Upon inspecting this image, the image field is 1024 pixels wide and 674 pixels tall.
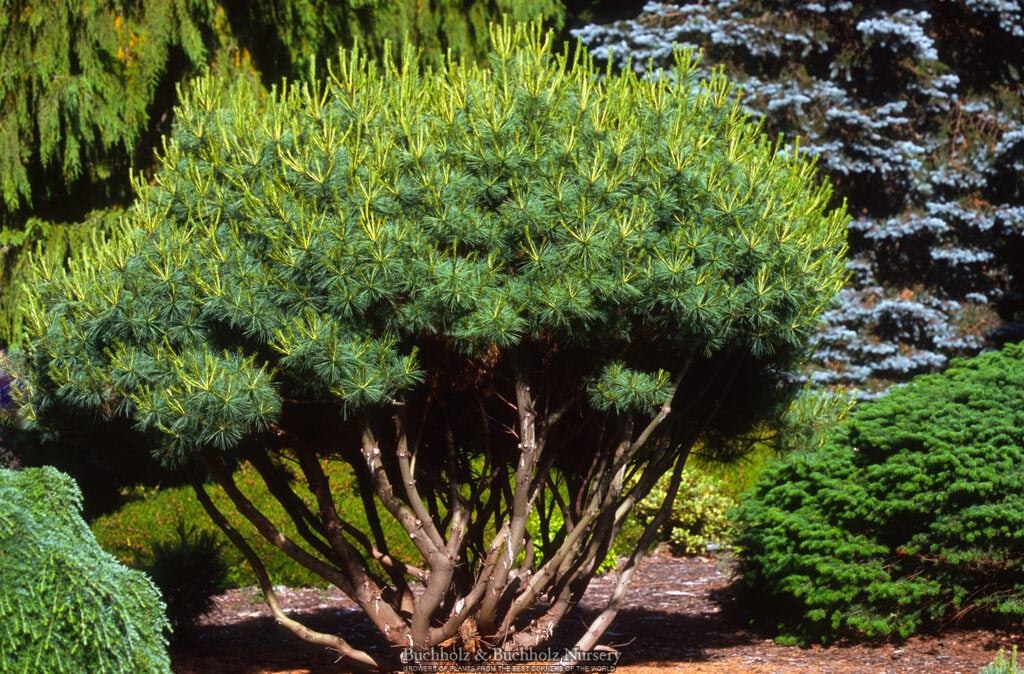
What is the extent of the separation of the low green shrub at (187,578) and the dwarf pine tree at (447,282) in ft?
3.88

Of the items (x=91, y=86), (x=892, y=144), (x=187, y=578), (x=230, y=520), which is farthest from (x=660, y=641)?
(x=892, y=144)

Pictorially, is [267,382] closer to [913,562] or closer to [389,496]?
[389,496]

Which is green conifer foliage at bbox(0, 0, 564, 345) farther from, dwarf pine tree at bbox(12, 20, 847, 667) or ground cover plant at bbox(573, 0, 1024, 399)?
ground cover plant at bbox(573, 0, 1024, 399)

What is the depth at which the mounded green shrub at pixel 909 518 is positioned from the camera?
5.01 metres

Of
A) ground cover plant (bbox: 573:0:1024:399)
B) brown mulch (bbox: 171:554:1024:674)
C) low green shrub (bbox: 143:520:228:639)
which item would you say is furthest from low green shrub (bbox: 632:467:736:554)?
low green shrub (bbox: 143:520:228:639)

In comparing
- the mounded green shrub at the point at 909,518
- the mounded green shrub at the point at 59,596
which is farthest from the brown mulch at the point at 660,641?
the mounded green shrub at the point at 59,596

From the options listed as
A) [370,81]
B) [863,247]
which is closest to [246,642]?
[370,81]

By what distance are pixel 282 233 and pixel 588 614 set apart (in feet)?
13.6

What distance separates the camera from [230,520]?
7848mm

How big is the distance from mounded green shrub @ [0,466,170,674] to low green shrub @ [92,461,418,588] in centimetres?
282

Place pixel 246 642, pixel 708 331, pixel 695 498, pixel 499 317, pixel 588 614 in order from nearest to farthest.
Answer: pixel 499 317, pixel 708 331, pixel 246 642, pixel 588 614, pixel 695 498

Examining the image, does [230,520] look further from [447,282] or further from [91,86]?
[447,282]

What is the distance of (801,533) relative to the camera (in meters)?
5.52

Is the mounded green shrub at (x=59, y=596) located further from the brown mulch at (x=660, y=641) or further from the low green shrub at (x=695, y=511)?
the low green shrub at (x=695, y=511)
